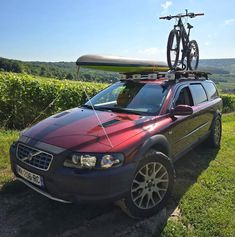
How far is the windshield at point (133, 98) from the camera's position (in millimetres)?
4508

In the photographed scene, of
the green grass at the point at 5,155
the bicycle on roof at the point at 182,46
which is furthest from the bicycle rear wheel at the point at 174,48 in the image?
the green grass at the point at 5,155

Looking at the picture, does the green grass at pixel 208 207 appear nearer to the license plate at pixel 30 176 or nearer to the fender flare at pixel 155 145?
the fender flare at pixel 155 145

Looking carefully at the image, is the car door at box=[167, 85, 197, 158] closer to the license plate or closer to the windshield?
the windshield

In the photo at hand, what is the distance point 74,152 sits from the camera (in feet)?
10.7

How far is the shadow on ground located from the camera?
133 inches

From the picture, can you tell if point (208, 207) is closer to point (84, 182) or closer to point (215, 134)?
point (84, 182)

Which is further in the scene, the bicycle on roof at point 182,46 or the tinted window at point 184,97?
the bicycle on roof at point 182,46

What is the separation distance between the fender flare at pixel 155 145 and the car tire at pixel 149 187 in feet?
0.29

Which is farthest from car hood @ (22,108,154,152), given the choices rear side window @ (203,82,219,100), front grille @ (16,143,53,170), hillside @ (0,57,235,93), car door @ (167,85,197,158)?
rear side window @ (203,82,219,100)

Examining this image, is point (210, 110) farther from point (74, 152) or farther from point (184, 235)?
point (74, 152)

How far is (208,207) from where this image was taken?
13.4ft

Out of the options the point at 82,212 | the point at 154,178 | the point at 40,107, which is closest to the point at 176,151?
the point at 154,178

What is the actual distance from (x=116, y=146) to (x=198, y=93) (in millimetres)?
3247

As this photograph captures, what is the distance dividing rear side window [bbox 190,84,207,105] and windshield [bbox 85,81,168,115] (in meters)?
1.07
